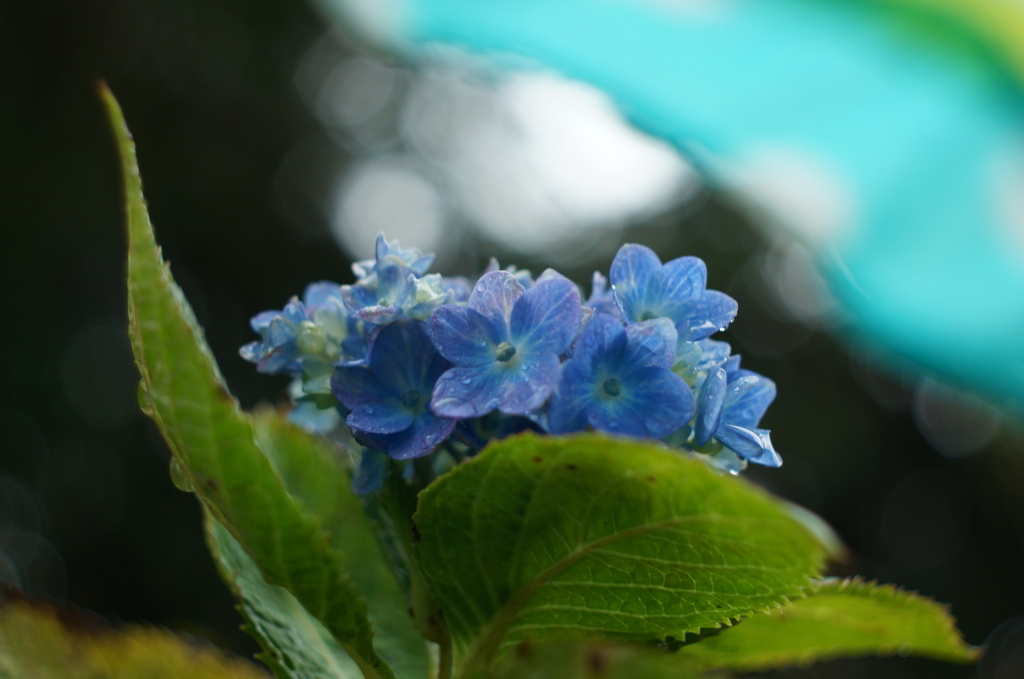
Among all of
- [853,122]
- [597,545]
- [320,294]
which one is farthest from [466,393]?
[853,122]

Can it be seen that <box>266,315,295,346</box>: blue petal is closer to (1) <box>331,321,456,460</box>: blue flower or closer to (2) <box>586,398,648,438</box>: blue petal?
(1) <box>331,321,456,460</box>: blue flower

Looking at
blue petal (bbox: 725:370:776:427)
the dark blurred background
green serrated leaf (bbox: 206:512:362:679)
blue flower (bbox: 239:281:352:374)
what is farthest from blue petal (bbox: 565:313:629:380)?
the dark blurred background

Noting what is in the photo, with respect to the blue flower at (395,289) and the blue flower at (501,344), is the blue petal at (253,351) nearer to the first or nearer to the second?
the blue flower at (395,289)

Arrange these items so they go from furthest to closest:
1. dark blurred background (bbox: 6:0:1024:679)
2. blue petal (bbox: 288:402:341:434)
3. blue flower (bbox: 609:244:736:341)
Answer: dark blurred background (bbox: 6:0:1024:679)
blue petal (bbox: 288:402:341:434)
blue flower (bbox: 609:244:736:341)

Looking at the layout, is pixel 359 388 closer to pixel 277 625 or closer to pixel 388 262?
pixel 388 262

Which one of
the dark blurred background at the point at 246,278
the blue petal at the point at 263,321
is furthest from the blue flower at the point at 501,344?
the dark blurred background at the point at 246,278
